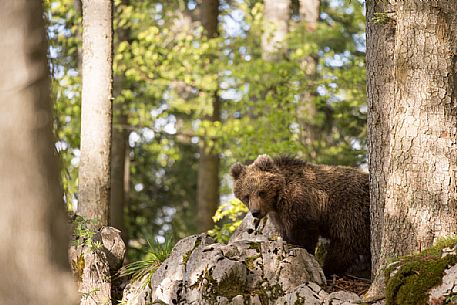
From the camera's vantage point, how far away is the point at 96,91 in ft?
31.0

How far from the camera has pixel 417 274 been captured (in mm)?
6004

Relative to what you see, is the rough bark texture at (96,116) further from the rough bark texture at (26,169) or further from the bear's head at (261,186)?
the rough bark texture at (26,169)

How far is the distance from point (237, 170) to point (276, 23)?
7623 millimetres

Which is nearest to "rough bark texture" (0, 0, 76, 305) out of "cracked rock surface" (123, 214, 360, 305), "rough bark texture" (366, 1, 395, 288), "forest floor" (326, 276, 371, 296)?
"cracked rock surface" (123, 214, 360, 305)

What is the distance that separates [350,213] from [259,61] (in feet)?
21.0

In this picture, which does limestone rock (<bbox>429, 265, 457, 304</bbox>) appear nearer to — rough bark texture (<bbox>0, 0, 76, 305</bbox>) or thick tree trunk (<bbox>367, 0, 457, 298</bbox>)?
thick tree trunk (<bbox>367, 0, 457, 298</bbox>)

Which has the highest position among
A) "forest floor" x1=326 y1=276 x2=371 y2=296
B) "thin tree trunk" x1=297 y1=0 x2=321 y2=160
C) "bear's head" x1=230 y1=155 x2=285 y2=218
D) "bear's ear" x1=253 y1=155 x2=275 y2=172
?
"thin tree trunk" x1=297 y1=0 x2=321 y2=160

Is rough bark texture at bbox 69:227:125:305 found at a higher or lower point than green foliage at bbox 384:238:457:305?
lower

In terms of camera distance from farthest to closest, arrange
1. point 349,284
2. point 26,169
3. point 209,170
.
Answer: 1. point 209,170
2. point 349,284
3. point 26,169

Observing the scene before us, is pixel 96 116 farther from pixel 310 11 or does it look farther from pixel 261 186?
pixel 310 11

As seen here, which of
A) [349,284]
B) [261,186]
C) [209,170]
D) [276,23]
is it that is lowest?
[349,284]

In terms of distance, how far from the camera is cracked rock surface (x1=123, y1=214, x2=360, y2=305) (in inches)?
289

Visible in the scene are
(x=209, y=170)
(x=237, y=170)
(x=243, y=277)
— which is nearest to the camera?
(x=243, y=277)

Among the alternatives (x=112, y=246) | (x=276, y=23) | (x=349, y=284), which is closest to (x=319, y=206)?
(x=349, y=284)
